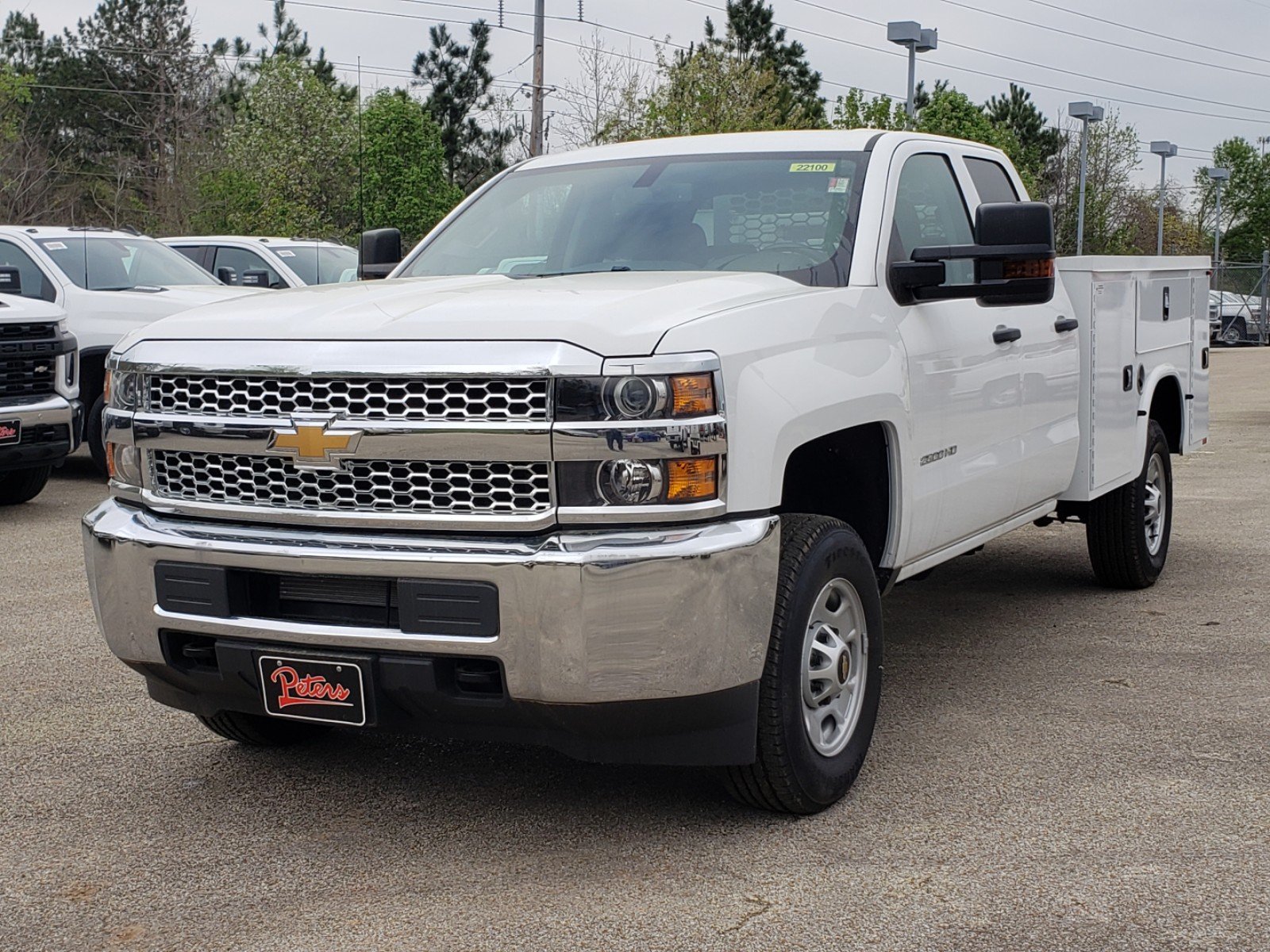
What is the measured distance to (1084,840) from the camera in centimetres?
405

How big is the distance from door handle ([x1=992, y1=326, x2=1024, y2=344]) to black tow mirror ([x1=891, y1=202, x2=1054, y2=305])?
369 mm

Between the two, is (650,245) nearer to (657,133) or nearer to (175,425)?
(175,425)

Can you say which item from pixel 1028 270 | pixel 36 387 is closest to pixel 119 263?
pixel 36 387

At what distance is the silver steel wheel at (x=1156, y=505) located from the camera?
7387 millimetres

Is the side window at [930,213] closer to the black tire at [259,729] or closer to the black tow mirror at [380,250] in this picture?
the black tow mirror at [380,250]

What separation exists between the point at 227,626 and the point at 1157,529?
16.3ft

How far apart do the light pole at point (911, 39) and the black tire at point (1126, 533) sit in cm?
2092

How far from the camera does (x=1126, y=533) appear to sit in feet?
23.2

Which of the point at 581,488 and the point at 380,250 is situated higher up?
the point at 380,250

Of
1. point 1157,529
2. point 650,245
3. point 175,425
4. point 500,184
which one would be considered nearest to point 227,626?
point 175,425

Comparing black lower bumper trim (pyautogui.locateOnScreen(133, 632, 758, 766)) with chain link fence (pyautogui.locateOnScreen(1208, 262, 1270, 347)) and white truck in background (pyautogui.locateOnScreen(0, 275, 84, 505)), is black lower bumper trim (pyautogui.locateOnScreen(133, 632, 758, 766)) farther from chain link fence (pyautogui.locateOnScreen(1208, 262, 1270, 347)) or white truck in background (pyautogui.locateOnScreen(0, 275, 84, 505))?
chain link fence (pyautogui.locateOnScreen(1208, 262, 1270, 347))

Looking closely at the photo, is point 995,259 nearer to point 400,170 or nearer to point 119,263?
point 119,263

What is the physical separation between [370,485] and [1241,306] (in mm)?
37124

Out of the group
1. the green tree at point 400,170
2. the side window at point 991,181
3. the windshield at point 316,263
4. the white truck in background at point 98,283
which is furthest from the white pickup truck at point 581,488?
the green tree at point 400,170
